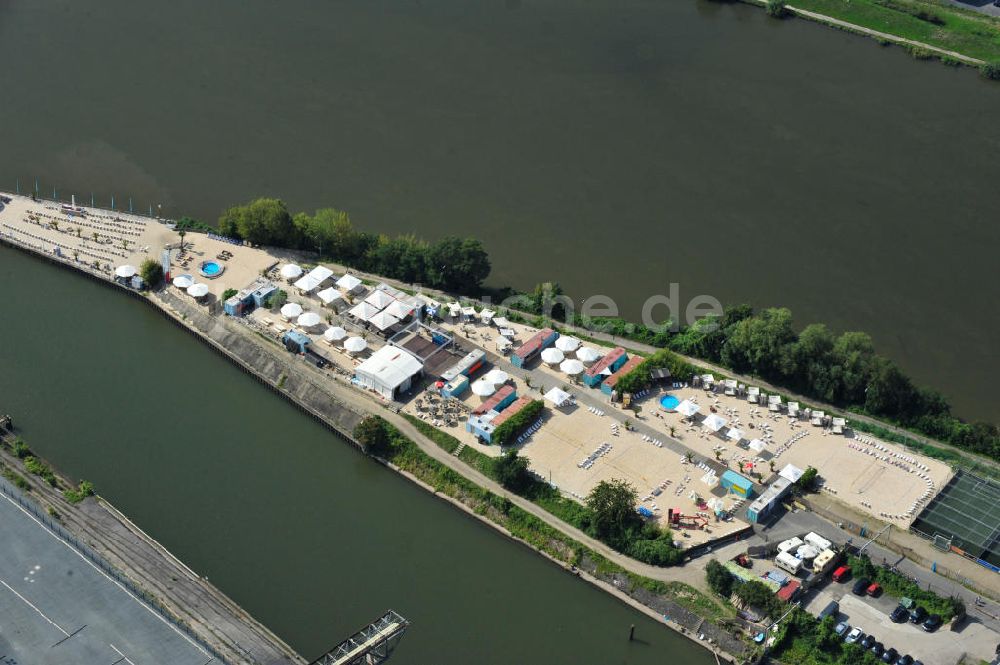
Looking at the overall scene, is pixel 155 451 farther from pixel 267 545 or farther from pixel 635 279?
pixel 635 279

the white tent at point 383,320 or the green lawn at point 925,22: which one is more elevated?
the green lawn at point 925,22

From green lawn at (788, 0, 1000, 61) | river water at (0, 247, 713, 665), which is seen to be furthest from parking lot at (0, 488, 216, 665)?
green lawn at (788, 0, 1000, 61)

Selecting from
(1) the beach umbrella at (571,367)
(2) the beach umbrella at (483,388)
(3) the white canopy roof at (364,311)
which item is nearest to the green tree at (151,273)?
(3) the white canopy roof at (364,311)

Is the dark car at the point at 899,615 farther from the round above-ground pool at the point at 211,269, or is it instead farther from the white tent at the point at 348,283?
the round above-ground pool at the point at 211,269

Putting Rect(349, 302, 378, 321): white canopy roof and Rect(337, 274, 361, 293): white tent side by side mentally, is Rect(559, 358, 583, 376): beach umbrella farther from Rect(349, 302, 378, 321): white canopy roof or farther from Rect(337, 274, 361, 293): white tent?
Rect(337, 274, 361, 293): white tent

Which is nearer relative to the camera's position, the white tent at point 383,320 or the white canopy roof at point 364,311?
the white tent at point 383,320

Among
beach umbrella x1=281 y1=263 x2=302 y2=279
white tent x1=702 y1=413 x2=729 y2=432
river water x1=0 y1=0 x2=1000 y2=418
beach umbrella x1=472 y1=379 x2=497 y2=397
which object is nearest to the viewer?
white tent x1=702 y1=413 x2=729 y2=432

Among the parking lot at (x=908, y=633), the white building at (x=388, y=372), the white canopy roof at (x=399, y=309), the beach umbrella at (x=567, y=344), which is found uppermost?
the beach umbrella at (x=567, y=344)
